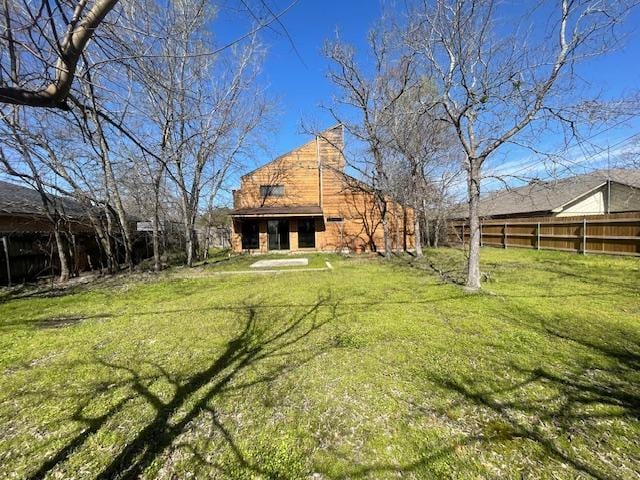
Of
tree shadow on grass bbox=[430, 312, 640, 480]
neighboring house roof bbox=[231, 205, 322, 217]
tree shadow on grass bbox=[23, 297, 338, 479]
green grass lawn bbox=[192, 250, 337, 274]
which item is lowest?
tree shadow on grass bbox=[430, 312, 640, 480]

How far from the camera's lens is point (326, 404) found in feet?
8.59

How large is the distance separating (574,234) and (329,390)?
14895 millimetres

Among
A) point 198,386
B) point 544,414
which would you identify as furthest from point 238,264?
point 544,414

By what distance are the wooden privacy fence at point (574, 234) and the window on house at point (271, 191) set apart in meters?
12.7

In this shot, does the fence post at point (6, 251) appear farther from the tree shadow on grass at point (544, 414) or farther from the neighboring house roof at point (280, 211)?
the tree shadow on grass at point (544, 414)

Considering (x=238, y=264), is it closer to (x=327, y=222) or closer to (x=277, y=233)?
(x=277, y=233)

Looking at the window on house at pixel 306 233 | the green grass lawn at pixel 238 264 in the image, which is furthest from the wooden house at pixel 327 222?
the green grass lawn at pixel 238 264

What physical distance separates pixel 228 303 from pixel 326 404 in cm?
414

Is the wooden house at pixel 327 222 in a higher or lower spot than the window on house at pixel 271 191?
lower

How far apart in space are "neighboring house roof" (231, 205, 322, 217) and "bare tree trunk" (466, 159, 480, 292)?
33.6 feet

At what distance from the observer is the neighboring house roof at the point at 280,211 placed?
1633cm

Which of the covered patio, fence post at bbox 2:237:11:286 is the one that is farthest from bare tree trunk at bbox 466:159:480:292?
fence post at bbox 2:237:11:286

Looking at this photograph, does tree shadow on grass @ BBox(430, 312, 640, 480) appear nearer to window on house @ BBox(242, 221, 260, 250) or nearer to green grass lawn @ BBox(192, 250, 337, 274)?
green grass lawn @ BBox(192, 250, 337, 274)

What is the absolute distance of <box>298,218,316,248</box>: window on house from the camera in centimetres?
1753
